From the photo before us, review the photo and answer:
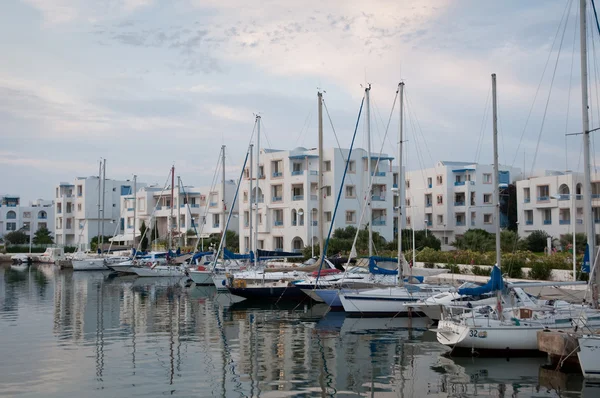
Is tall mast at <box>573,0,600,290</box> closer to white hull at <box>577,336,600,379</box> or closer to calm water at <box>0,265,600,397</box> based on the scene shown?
white hull at <box>577,336,600,379</box>

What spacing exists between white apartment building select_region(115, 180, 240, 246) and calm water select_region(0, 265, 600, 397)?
5342 cm

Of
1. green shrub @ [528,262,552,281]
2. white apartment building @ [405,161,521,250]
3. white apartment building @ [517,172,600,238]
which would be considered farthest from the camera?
white apartment building @ [405,161,521,250]

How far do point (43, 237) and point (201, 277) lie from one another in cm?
8040

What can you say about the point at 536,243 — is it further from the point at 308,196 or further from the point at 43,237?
the point at 43,237

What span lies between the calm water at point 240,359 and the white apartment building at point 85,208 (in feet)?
269

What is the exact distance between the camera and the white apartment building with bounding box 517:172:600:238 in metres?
68.1

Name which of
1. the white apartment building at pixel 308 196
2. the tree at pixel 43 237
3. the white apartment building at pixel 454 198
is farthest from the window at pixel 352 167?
the tree at pixel 43 237

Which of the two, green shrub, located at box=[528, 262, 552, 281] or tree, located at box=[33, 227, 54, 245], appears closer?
green shrub, located at box=[528, 262, 552, 281]

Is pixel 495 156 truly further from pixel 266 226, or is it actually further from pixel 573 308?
pixel 266 226

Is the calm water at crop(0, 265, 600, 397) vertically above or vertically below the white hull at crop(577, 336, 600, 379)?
below

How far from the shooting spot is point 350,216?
227 ft

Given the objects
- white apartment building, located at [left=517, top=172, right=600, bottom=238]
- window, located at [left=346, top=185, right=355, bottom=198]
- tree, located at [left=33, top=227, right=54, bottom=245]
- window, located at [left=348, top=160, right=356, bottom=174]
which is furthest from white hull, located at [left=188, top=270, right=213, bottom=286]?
tree, located at [left=33, top=227, right=54, bottom=245]

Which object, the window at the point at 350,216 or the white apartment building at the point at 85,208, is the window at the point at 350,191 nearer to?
the window at the point at 350,216

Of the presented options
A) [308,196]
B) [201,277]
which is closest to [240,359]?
[201,277]
